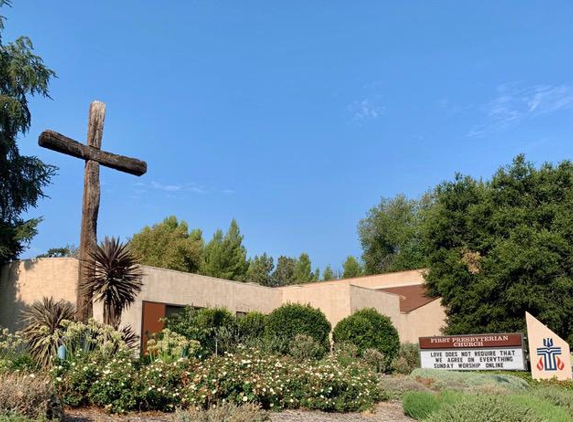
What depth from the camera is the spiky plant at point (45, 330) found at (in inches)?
438

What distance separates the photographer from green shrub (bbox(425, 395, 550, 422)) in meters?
7.25

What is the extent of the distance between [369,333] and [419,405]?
13.0 m

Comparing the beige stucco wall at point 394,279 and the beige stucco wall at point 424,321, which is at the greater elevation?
the beige stucco wall at point 394,279

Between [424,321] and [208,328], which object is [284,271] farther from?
[208,328]

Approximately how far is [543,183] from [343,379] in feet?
82.9

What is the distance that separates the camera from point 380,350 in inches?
944

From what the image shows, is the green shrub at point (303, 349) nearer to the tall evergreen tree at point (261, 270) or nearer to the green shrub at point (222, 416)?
the green shrub at point (222, 416)

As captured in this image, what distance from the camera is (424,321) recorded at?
34.7 meters

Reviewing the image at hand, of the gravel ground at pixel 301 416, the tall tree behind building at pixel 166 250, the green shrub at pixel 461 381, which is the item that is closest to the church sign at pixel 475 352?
the green shrub at pixel 461 381

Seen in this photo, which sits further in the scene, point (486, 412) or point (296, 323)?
point (296, 323)

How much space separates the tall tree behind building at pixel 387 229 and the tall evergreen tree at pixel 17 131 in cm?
3899

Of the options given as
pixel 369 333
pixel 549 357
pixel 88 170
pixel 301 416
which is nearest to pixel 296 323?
pixel 369 333

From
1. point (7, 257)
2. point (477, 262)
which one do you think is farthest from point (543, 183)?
point (7, 257)

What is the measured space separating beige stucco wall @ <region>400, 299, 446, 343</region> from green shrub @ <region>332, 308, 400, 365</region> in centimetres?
838
